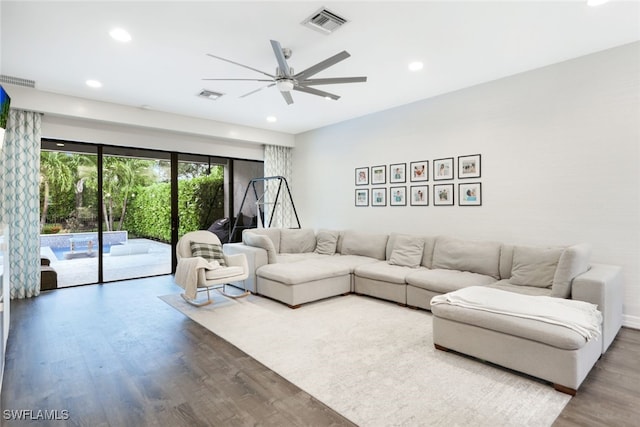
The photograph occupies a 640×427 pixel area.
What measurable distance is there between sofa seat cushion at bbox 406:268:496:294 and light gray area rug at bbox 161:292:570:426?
1.13 feet

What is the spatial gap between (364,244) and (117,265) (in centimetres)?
415

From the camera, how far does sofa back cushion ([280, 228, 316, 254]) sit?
5.84 m

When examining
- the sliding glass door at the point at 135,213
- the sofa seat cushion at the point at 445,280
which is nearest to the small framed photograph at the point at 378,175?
the sofa seat cushion at the point at 445,280

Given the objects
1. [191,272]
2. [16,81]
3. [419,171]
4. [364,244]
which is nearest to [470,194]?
[419,171]

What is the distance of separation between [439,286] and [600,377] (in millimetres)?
1555

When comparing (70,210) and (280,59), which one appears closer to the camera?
(280,59)

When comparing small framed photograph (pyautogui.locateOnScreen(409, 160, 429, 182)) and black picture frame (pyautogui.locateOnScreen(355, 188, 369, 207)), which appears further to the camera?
black picture frame (pyautogui.locateOnScreen(355, 188, 369, 207))

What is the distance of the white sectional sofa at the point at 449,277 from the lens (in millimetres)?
2451

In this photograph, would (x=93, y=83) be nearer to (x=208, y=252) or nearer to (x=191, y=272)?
(x=208, y=252)

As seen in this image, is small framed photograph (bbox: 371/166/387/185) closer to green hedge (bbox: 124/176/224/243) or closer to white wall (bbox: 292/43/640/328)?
white wall (bbox: 292/43/640/328)

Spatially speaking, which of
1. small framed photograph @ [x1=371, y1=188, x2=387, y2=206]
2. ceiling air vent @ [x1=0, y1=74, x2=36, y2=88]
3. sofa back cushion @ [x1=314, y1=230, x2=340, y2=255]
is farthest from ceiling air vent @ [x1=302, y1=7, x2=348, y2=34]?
ceiling air vent @ [x1=0, y1=74, x2=36, y2=88]

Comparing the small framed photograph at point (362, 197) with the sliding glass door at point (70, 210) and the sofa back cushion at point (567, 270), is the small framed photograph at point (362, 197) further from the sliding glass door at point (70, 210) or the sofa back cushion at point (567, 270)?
the sliding glass door at point (70, 210)

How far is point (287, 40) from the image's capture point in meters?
3.22

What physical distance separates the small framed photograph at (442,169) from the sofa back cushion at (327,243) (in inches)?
74.9
